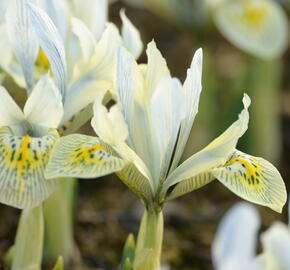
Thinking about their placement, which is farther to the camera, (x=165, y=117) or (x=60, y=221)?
(x=60, y=221)

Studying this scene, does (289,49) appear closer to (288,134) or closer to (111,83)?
(288,134)

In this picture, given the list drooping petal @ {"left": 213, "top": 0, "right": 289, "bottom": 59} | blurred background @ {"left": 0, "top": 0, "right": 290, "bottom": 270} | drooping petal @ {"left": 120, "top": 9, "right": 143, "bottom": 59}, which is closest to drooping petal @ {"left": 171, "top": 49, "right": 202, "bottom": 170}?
drooping petal @ {"left": 120, "top": 9, "right": 143, "bottom": 59}

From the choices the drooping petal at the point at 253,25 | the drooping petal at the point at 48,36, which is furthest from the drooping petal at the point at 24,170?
the drooping petal at the point at 253,25

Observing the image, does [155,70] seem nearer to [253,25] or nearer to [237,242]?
[237,242]

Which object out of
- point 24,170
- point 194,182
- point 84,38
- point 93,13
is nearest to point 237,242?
point 194,182

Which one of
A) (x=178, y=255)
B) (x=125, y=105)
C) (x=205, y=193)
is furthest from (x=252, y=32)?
(x=125, y=105)
